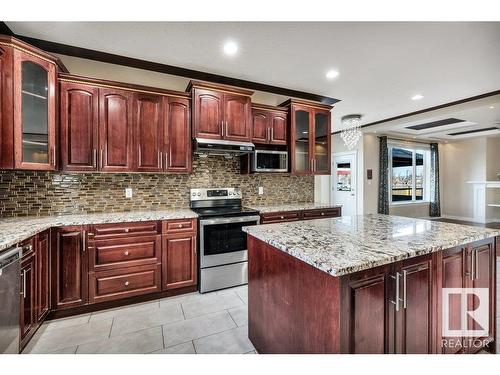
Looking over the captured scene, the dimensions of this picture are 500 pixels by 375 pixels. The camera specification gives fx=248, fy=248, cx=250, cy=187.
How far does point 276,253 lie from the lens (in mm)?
1511

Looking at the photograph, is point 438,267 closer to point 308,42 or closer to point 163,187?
point 308,42

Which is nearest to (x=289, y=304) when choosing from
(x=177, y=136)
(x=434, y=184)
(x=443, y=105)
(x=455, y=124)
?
(x=177, y=136)

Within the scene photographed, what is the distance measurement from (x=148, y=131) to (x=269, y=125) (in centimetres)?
160

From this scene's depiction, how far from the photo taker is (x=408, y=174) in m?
7.48

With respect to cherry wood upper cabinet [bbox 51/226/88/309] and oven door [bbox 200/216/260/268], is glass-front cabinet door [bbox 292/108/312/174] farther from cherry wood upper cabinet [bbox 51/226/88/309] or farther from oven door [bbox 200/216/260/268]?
cherry wood upper cabinet [bbox 51/226/88/309]

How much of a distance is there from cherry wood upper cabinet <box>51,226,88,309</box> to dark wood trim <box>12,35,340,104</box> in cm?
177

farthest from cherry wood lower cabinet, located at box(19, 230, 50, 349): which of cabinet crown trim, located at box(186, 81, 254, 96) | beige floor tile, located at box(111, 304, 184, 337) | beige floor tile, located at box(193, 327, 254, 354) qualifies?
cabinet crown trim, located at box(186, 81, 254, 96)

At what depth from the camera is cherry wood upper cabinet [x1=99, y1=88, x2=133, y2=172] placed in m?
2.60

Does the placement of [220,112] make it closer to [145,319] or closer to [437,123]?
[145,319]

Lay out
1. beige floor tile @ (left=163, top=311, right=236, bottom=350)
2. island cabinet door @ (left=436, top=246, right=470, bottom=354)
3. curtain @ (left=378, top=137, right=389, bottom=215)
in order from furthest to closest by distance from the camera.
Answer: curtain @ (left=378, top=137, right=389, bottom=215) < beige floor tile @ (left=163, top=311, right=236, bottom=350) < island cabinet door @ (left=436, top=246, right=470, bottom=354)

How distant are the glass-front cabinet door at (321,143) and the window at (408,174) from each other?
13.7ft

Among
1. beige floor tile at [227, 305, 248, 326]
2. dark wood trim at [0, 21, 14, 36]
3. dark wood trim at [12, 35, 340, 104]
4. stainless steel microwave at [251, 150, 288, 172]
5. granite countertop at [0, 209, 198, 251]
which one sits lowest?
beige floor tile at [227, 305, 248, 326]
